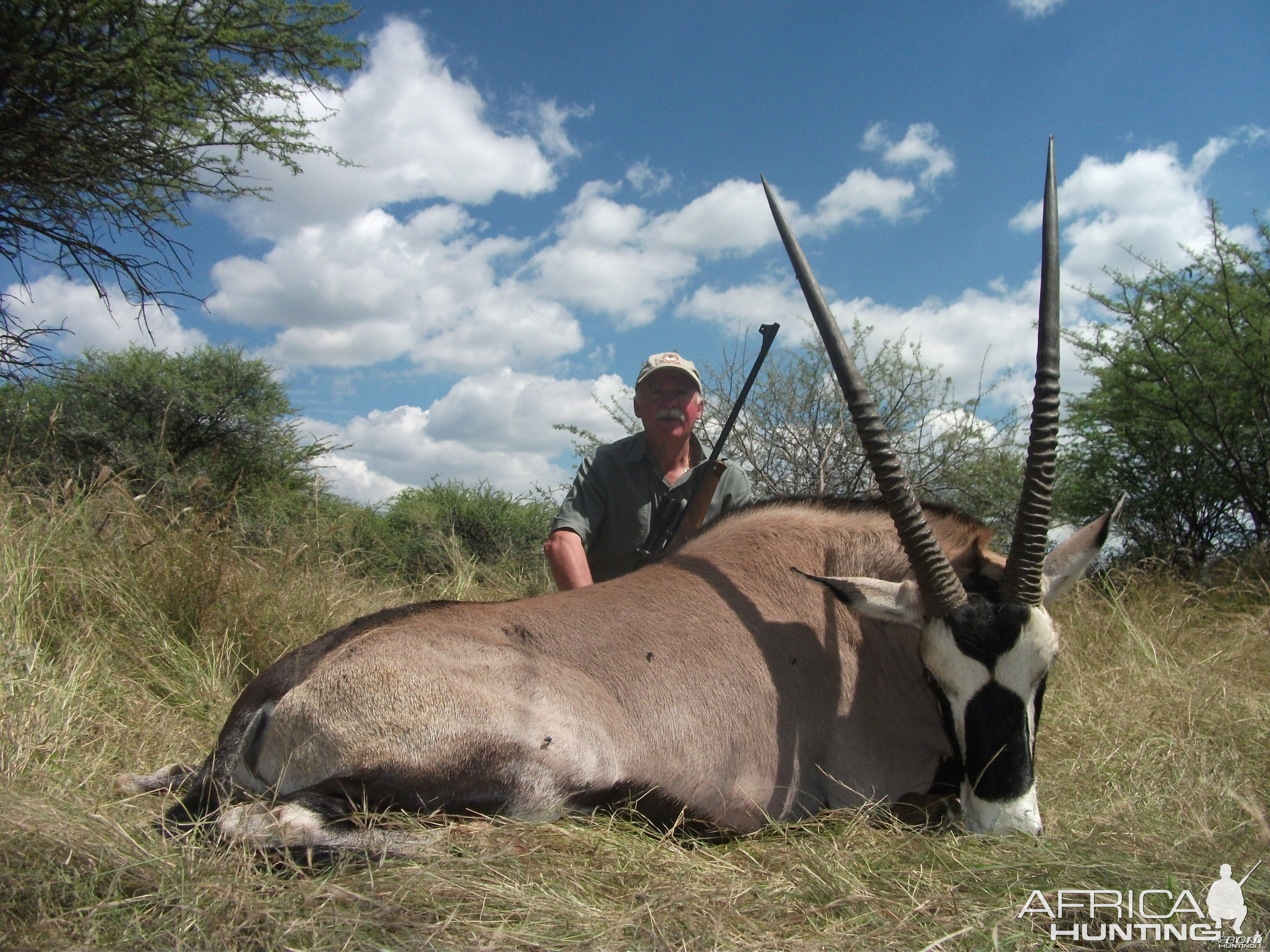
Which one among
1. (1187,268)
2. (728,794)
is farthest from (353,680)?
(1187,268)

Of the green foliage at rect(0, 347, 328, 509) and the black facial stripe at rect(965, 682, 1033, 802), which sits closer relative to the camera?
the black facial stripe at rect(965, 682, 1033, 802)

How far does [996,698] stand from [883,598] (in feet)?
1.53

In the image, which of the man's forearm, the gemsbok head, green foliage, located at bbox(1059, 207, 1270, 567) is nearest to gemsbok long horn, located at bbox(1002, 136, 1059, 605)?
the gemsbok head

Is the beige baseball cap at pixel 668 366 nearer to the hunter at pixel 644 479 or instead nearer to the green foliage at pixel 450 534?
the hunter at pixel 644 479

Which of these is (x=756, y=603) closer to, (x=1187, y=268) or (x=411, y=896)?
(x=411, y=896)

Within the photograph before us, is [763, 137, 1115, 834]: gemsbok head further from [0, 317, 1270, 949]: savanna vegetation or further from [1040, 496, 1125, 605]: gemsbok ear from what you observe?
[0, 317, 1270, 949]: savanna vegetation

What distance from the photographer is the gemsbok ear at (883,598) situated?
2889 millimetres

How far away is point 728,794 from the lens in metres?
2.75

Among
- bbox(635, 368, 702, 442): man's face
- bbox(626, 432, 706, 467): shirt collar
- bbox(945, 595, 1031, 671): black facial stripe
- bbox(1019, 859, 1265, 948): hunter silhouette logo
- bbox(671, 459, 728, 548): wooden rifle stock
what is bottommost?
bbox(1019, 859, 1265, 948): hunter silhouette logo

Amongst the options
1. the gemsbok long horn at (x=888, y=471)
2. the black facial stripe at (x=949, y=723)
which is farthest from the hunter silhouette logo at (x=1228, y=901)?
the gemsbok long horn at (x=888, y=471)

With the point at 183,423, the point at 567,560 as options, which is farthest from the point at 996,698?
the point at 183,423

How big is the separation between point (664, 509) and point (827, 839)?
263 centimetres

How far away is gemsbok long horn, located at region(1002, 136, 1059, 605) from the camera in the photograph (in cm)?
277

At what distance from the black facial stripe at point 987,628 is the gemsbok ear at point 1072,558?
30cm
